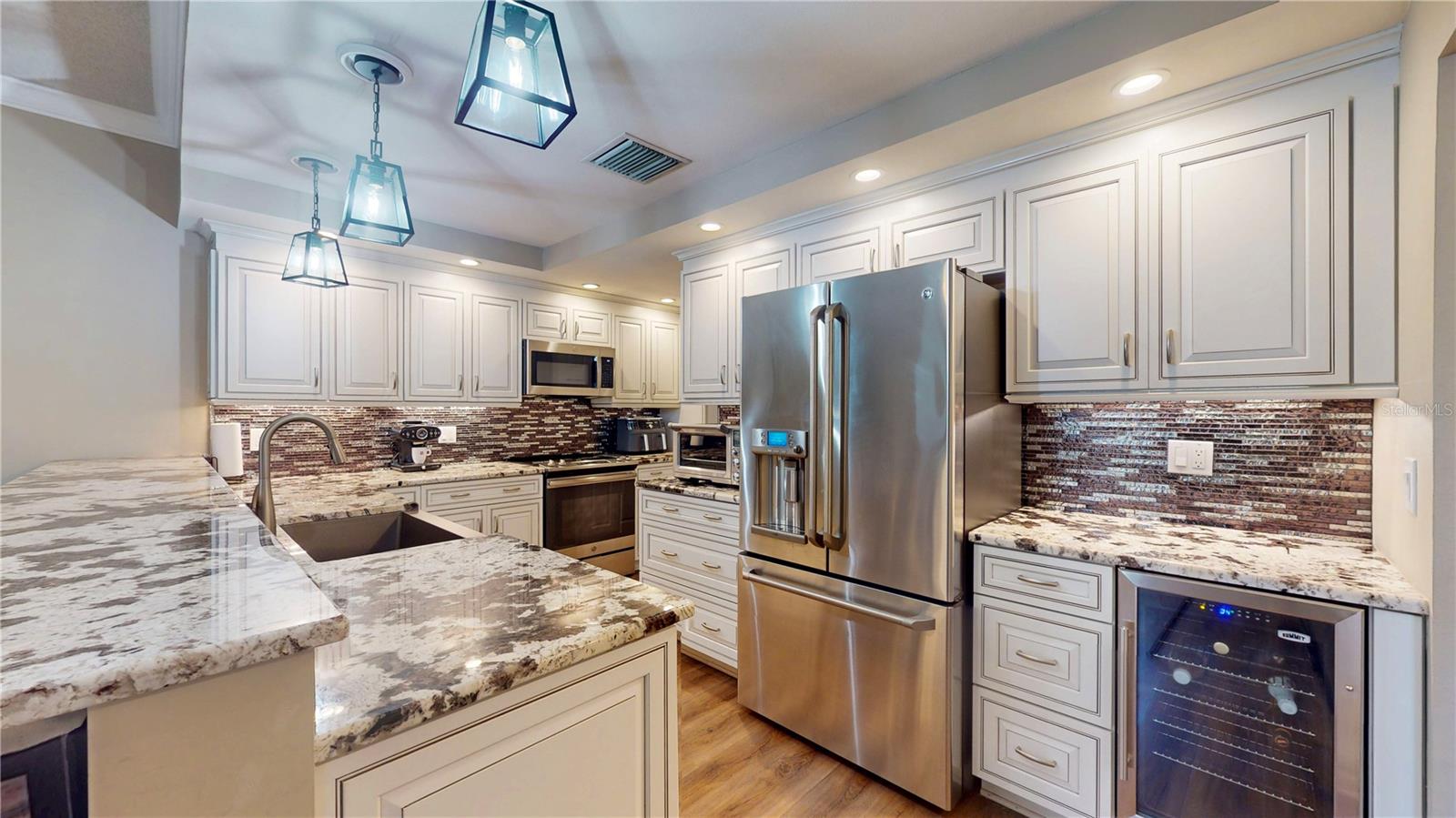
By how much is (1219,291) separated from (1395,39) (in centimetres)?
69

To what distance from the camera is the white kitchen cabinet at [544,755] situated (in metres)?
0.72

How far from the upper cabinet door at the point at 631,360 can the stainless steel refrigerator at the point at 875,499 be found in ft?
8.04

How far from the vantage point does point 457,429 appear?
12.9ft

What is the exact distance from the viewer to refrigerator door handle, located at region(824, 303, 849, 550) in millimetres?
2025

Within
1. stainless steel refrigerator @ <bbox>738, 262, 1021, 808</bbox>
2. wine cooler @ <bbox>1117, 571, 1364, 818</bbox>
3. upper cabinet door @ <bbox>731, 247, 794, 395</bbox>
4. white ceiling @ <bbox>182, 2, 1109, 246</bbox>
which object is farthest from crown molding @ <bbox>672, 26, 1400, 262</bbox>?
wine cooler @ <bbox>1117, 571, 1364, 818</bbox>

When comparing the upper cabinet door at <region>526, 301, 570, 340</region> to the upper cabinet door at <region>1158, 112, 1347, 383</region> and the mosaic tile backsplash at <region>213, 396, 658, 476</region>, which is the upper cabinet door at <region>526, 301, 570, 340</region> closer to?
the mosaic tile backsplash at <region>213, 396, 658, 476</region>

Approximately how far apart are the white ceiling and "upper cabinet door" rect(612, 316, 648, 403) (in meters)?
2.00

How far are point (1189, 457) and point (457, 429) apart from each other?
409 centimetres

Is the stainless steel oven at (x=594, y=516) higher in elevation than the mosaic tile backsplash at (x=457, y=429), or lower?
lower

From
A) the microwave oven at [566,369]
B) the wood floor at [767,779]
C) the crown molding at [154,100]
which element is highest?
the crown molding at [154,100]

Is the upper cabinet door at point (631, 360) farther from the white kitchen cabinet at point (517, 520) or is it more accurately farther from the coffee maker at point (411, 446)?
the coffee maker at point (411, 446)

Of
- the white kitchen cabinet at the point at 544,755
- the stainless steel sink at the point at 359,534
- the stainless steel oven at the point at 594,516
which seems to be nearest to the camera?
the white kitchen cabinet at the point at 544,755

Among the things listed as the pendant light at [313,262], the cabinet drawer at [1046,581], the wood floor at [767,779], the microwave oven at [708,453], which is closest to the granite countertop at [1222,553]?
the cabinet drawer at [1046,581]

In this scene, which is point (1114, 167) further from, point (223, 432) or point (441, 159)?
point (223, 432)
